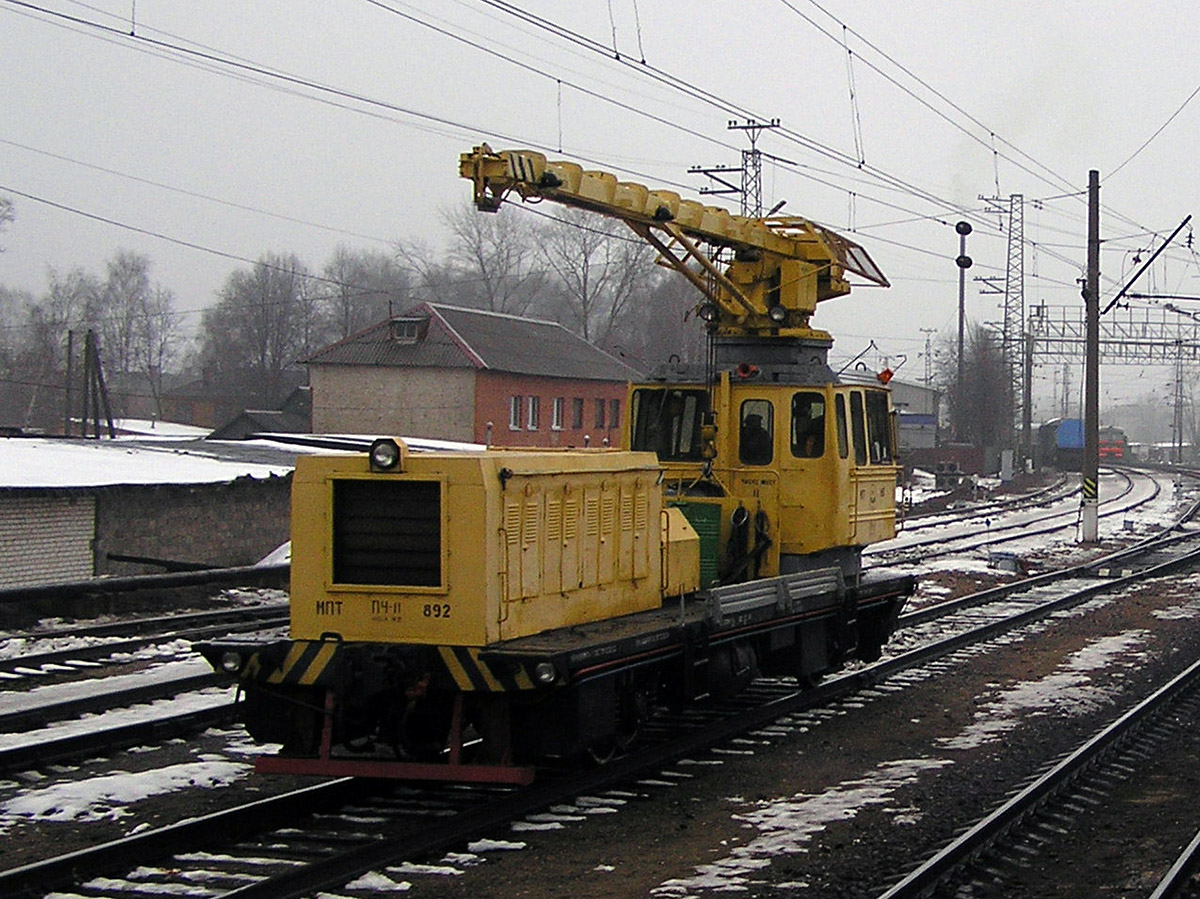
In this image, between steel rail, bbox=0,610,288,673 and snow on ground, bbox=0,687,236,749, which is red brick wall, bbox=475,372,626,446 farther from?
snow on ground, bbox=0,687,236,749

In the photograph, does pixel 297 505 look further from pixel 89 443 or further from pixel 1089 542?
pixel 1089 542

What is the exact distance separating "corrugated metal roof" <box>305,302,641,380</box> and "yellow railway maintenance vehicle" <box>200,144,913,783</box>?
35.1 metres

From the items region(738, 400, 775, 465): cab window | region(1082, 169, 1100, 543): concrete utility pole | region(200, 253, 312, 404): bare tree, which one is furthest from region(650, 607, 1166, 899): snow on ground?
region(200, 253, 312, 404): bare tree

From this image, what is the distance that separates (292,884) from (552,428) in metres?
45.3

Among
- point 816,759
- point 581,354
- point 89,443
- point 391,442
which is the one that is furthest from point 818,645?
point 581,354

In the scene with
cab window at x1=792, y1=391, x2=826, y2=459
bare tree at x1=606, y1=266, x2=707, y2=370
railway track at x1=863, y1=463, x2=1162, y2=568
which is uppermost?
bare tree at x1=606, y1=266, x2=707, y2=370

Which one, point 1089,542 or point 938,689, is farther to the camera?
point 1089,542

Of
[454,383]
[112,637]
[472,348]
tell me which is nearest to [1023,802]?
[112,637]

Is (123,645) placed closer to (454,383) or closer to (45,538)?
(45,538)

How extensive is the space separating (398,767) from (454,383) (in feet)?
133

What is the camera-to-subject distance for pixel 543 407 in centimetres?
5156

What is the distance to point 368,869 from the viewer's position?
7.46 meters

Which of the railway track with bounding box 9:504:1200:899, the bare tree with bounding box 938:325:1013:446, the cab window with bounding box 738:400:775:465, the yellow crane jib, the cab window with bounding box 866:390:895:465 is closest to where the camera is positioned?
the railway track with bounding box 9:504:1200:899

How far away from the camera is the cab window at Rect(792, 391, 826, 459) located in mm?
12383
